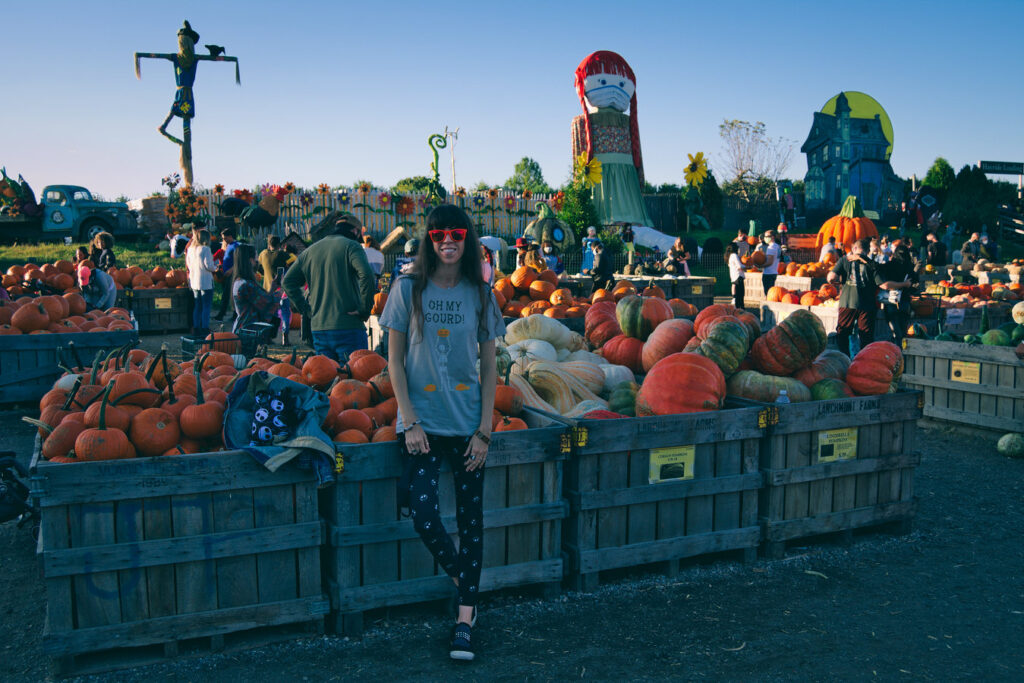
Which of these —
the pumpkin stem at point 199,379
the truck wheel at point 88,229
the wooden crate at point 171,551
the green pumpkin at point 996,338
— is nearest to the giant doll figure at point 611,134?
the truck wheel at point 88,229

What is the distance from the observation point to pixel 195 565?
3473mm

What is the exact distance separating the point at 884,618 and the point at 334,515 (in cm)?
271

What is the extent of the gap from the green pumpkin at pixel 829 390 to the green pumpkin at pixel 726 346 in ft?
1.66

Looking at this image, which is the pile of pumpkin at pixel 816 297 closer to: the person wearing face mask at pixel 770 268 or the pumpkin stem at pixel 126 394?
the person wearing face mask at pixel 770 268

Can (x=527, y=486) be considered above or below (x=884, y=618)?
above

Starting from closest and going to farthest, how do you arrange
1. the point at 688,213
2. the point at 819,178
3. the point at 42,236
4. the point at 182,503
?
the point at 182,503 < the point at 42,236 < the point at 688,213 < the point at 819,178

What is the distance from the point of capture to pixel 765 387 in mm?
5016

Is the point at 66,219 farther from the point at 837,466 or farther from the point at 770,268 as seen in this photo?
the point at 837,466

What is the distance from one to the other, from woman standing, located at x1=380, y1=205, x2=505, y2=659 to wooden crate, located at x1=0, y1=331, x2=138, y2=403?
5.98 meters

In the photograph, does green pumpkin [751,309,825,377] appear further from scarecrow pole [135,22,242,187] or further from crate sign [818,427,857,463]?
scarecrow pole [135,22,242,187]

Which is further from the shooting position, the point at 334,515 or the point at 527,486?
the point at 527,486

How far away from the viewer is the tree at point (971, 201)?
1421 inches

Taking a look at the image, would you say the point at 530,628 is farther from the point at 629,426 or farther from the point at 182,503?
the point at 182,503

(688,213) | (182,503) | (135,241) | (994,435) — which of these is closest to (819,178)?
(688,213)
